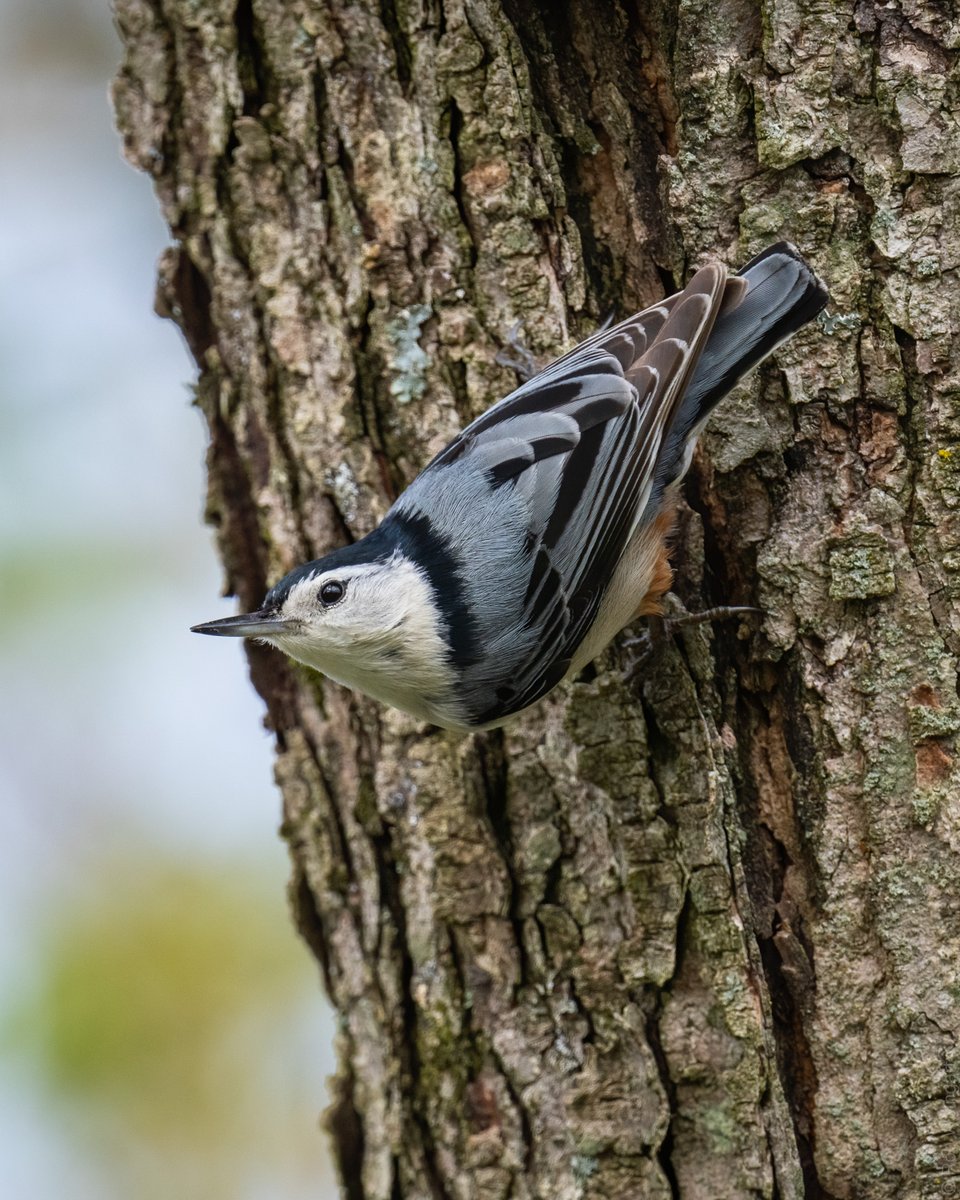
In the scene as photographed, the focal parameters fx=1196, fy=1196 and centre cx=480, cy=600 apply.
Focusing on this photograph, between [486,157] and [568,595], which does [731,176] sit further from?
[568,595]

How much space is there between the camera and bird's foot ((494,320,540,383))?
7.52 feet

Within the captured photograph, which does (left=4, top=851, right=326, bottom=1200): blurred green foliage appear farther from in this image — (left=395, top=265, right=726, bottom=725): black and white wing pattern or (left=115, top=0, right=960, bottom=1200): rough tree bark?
(left=395, top=265, right=726, bottom=725): black and white wing pattern

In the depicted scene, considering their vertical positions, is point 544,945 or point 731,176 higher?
point 731,176

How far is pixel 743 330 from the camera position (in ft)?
6.54

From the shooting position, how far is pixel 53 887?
13.7ft

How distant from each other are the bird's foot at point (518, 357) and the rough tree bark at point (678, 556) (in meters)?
0.03

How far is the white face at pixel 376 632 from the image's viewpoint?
2.16m

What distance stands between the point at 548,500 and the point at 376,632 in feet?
1.31

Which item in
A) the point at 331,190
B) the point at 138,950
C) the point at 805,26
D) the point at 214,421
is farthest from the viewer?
the point at 138,950

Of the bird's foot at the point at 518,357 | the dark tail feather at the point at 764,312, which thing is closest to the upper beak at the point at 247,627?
the bird's foot at the point at 518,357

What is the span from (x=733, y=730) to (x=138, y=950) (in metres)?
2.78

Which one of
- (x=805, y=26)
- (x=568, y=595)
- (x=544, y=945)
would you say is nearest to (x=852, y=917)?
(x=544, y=945)

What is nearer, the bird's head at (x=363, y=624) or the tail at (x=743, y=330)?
the tail at (x=743, y=330)

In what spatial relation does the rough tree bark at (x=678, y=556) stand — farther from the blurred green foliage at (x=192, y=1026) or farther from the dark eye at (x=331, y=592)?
the blurred green foliage at (x=192, y=1026)
